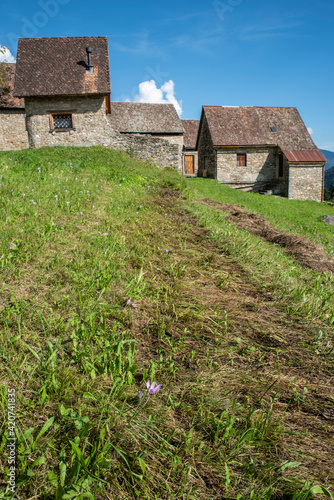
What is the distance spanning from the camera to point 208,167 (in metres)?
26.2

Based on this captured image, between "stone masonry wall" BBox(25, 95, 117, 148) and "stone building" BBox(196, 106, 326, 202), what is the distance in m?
10.0

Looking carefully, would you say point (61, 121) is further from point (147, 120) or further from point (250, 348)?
point (250, 348)

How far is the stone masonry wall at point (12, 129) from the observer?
74.3ft

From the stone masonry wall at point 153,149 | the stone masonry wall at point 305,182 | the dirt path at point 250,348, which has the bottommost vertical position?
the dirt path at point 250,348

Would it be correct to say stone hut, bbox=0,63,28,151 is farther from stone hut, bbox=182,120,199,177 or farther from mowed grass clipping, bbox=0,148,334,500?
mowed grass clipping, bbox=0,148,334,500

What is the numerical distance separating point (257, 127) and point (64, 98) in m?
15.8

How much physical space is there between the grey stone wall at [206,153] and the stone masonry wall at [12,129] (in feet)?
47.4

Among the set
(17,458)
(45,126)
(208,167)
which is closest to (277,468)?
(17,458)

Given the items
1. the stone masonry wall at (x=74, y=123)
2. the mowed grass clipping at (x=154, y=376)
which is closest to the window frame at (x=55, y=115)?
the stone masonry wall at (x=74, y=123)

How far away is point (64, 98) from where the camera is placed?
16953 mm

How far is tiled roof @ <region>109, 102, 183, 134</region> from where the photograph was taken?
2434 centimetres

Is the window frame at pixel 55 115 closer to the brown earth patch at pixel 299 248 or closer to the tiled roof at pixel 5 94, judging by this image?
the tiled roof at pixel 5 94

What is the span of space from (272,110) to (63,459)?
1199 inches

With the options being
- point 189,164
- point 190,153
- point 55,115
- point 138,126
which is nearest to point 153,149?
point 55,115
